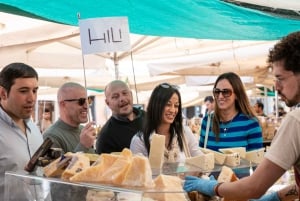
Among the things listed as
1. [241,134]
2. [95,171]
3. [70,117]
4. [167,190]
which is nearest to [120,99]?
[70,117]

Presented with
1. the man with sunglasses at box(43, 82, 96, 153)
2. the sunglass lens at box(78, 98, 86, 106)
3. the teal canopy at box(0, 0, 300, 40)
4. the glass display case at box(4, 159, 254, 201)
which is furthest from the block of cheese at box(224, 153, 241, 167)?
the teal canopy at box(0, 0, 300, 40)

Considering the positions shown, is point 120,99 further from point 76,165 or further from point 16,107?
point 76,165

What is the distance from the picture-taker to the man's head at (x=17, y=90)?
2.56 m

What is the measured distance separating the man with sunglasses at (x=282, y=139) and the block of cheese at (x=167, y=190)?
0.65 ft

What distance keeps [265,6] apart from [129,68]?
5182mm

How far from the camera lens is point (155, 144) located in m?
2.39

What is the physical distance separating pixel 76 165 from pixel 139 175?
0.33 meters

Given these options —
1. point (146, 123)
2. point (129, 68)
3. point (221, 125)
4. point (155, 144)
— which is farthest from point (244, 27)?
point (129, 68)

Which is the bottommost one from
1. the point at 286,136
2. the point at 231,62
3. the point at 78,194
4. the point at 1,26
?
the point at 78,194

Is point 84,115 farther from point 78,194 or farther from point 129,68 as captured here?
point 129,68

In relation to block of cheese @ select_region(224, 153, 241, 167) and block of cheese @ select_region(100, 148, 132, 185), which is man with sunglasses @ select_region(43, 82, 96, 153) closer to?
block of cheese @ select_region(224, 153, 241, 167)

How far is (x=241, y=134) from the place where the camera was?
11.4ft

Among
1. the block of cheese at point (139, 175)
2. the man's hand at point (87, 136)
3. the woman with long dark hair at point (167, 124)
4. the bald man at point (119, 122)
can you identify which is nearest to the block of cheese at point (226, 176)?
the block of cheese at point (139, 175)

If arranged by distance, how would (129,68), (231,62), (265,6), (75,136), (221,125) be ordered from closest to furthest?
1. (75,136)
2. (221,125)
3. (265,6)
4. (231,62)
5. (129,68)
